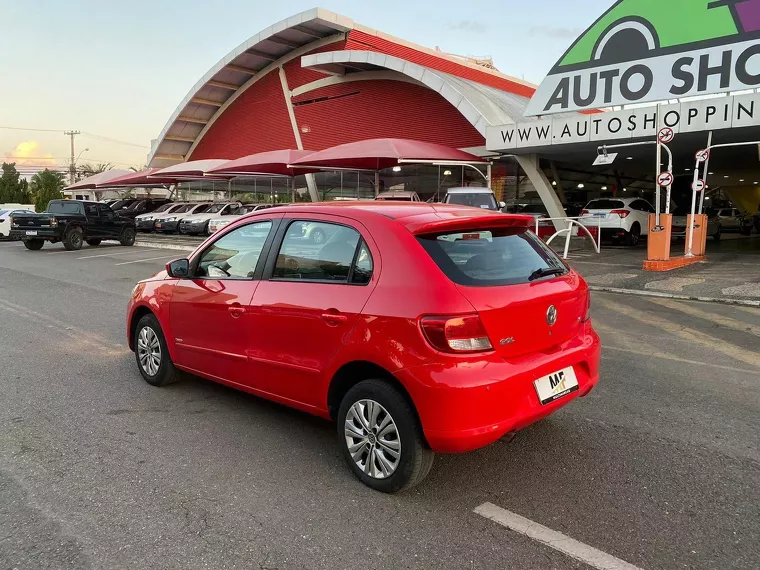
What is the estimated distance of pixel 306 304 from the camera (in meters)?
3.66

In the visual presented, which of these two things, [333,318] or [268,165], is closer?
[333,318]

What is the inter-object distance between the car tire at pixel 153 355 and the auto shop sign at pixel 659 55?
47.9 feet

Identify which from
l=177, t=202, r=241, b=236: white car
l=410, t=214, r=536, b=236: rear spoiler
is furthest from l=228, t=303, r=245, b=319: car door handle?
l=177, t=202, r=241, b=236: white car

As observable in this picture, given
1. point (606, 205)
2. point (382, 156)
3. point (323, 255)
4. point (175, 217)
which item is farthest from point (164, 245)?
point (323, 255)

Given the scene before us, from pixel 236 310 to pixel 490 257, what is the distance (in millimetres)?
1859

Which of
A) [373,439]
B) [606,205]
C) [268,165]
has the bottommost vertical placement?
[373,439]

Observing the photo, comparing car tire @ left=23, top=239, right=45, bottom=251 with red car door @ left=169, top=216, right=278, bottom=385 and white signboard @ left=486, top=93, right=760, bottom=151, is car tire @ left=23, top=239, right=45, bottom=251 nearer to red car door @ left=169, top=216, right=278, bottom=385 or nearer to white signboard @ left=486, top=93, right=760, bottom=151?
white signboard @ left=486, top=93, right=760, bottom=151

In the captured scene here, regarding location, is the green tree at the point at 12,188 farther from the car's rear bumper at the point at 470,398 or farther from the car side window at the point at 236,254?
the car's rear bumper at the point at 470,398

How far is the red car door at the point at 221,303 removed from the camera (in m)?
4.18

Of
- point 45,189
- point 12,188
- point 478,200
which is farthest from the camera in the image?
point 12,188

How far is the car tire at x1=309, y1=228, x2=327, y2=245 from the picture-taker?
382 centimetres

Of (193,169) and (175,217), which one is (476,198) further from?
(193,169)

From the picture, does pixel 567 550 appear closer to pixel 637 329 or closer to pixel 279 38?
pixel 637 329

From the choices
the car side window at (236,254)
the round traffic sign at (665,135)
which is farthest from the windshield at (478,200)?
the car side window at (236,254)
